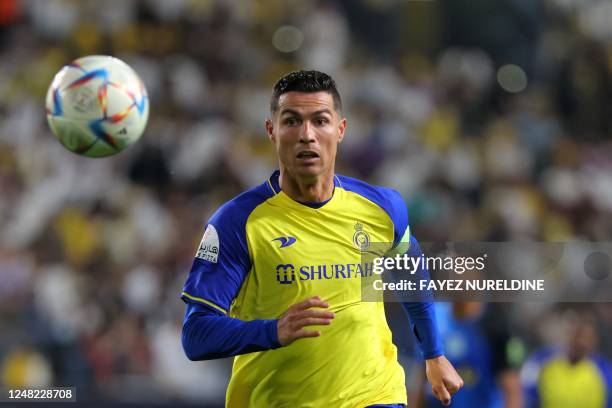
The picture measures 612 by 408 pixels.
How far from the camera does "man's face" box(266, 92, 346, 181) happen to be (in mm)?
4352

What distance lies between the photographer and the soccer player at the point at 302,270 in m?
4.29

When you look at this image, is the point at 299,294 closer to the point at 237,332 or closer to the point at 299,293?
the point at 299,293

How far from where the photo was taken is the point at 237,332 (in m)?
3.97

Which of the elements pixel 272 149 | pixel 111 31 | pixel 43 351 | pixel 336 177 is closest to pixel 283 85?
pixel 336 177

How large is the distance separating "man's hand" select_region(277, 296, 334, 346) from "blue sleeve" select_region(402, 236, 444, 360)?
1015 millimetres

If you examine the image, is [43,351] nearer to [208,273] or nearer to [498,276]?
[498,276]

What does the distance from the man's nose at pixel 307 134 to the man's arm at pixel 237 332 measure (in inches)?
31.3

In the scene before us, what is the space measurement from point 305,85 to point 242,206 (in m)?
0.58

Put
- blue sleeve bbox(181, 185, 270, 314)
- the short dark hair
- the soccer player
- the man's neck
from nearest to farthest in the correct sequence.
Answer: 1. blue sleeve bbox(181, 185, 270, 314)
2. the soccer player
3. the short dark hair
4. the man's neck

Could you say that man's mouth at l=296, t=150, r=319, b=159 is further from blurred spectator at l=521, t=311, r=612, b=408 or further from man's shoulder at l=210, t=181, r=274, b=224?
blurred spectator at l=521, t=311, r=612, b=408

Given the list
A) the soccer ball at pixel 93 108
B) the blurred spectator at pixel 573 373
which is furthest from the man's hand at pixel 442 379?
the blurred spectator at pixel 573 373

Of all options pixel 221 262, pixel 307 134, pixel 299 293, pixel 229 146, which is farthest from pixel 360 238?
pixel 229 146

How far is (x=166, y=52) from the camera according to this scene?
479 inches

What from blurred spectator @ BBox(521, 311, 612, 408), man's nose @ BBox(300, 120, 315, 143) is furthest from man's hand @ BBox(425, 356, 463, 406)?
blurred spectator @ BBox(521, 311, 612, 408)
